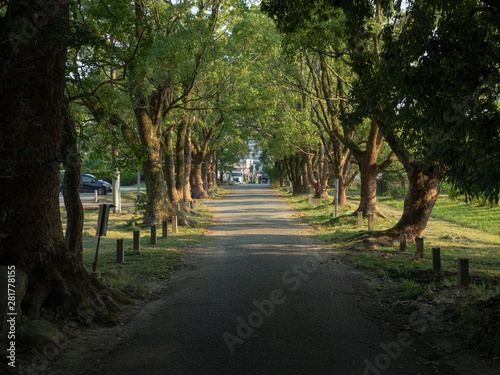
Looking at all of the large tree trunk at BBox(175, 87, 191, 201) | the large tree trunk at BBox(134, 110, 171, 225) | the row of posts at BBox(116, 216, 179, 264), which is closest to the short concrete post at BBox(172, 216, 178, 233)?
the row of posts at BBox(116, 216, 179, 264)

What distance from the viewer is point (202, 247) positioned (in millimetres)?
14172

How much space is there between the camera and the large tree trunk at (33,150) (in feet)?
20.5

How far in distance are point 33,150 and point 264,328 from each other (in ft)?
12.5

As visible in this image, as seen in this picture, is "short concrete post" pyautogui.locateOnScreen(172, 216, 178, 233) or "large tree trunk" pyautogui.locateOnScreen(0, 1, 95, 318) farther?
"short concrete post" pyautogui.locateOnScreen(172, 216, 178, 233)

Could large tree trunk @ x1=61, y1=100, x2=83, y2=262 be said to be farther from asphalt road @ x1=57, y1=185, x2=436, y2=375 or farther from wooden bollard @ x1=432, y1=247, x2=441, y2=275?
wooden bollard @ x1=432, y1=247, x2=441, y2=275

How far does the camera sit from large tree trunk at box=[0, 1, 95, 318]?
6.24 metres

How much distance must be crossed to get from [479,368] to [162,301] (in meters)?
4.89

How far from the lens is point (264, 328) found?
20.8 feet

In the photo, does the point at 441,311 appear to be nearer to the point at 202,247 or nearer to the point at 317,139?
the point at 202,247

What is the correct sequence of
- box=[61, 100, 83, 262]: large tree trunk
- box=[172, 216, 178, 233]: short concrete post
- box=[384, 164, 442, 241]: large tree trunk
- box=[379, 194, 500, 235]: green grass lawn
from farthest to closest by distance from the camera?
box=[379, 194, 500, 235]: green grass lawn < box=[172, 216, 178, 233]: short concrete post < box=[384, 164, 442, 241]: large tree trunk < box=[61, 100, 83, 262]: large tree trunk

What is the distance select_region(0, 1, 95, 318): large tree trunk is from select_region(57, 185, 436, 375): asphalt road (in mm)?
1365

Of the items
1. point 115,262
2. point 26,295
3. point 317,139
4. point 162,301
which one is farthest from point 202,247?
point 317,139

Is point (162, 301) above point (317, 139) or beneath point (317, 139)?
beneath

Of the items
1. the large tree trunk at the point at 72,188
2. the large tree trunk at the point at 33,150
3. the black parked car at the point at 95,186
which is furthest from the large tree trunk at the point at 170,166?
the black parked car at the point at 95,186
